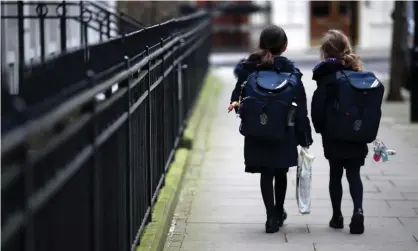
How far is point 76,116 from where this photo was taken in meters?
4.16

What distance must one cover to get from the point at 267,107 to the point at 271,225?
990mm

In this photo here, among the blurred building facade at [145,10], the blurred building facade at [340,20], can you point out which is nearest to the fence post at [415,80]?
the blurred building facade at [145,10]

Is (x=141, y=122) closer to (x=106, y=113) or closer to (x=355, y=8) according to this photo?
(x=106, y=113)

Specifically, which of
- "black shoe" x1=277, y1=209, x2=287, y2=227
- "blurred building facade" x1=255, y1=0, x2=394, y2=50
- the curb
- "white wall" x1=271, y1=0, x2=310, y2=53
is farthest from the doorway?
"black shoe" x1=277, y1=209, x2=287, y2=227

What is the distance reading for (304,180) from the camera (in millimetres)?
7418

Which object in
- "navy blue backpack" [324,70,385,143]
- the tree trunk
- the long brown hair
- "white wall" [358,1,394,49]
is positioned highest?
the long brown hair

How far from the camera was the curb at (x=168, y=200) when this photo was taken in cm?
678

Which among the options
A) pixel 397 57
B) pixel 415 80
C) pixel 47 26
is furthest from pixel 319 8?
pixel 415 80

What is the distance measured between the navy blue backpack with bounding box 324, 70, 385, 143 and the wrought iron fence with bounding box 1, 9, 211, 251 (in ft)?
4.37

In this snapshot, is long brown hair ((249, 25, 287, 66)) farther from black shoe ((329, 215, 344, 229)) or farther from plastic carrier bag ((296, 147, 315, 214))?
black shoe ((329, 215, 344, 229))

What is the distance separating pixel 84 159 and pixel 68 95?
1.49 feet

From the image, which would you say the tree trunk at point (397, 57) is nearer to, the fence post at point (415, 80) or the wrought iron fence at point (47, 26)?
the fence post at point (415, 80)

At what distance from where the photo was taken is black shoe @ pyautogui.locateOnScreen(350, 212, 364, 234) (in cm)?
747

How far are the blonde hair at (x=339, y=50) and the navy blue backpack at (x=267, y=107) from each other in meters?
0.49
